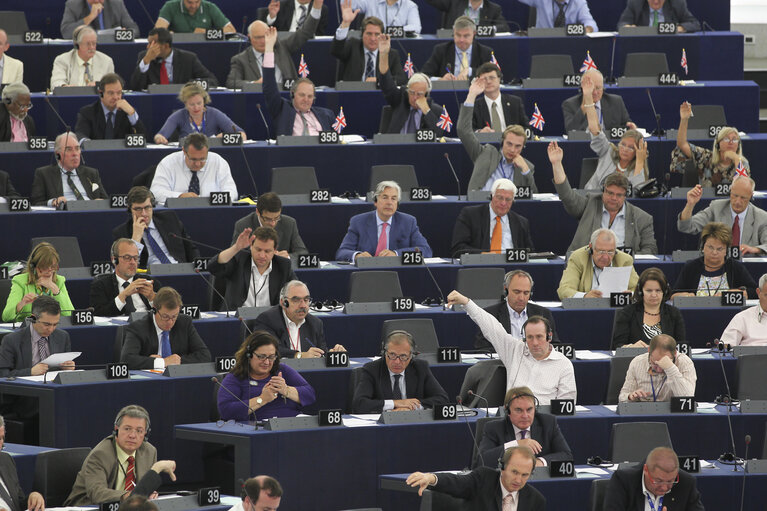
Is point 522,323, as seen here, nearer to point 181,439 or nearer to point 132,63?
point 181,439

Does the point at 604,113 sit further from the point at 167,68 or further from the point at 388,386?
the point at 388,386

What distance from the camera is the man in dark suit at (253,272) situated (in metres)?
8.09

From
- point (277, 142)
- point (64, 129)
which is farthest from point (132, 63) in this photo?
point (277, 142)

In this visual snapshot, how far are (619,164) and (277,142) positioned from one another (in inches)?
86.5

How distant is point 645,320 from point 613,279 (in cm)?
46

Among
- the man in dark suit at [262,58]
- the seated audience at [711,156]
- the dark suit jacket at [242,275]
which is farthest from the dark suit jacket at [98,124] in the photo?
the seated audience at [711,156]

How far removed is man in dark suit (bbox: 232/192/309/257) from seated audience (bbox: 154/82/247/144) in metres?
1.08

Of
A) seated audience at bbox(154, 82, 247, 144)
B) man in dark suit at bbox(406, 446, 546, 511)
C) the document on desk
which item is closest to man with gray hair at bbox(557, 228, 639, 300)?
the document on desk

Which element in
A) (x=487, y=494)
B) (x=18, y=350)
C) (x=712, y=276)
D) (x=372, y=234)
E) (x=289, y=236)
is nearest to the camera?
(x=487, y=494)

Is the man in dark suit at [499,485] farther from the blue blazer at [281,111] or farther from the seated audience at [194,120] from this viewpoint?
the blue blazer at [281,111]

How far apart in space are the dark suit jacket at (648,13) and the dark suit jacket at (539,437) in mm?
5369

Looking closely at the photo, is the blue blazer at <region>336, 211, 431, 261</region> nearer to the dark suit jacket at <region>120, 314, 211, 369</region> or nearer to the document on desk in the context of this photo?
the document on desk

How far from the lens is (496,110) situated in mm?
10195

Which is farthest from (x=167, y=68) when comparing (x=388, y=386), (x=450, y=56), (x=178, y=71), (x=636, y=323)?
(x=636, y=323)
